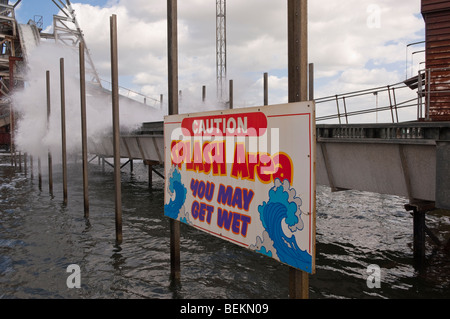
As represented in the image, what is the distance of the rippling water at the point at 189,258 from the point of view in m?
8.62

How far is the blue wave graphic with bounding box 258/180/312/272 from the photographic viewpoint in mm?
4293

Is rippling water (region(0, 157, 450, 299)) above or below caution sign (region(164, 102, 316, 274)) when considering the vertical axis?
below

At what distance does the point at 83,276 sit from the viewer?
9477mm

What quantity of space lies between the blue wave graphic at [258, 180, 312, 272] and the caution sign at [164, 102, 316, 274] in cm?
1

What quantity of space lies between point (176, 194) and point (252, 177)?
2680mm

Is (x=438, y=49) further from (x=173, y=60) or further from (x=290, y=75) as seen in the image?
(x=290, y=75)

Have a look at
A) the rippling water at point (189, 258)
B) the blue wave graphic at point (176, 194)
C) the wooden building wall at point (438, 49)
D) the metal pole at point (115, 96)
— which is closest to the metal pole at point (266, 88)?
the rippling water at point (189, 258)

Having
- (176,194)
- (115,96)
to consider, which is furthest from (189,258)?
(115,96)

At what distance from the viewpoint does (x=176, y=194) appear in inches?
290

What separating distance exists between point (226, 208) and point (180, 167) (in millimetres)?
1786

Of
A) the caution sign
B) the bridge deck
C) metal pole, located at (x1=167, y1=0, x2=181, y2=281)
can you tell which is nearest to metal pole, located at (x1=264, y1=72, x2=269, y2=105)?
the bridge deck

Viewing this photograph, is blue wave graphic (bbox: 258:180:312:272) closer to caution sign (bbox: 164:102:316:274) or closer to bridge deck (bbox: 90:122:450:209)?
caution sign (bbox: 164:102:316:274)

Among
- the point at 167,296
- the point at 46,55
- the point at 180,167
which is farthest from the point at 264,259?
the point at 46,55
